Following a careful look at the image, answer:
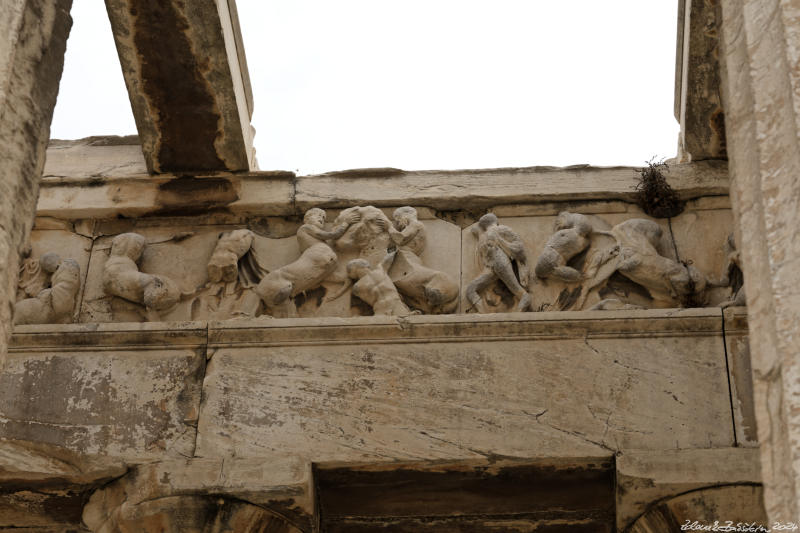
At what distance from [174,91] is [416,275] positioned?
154cm

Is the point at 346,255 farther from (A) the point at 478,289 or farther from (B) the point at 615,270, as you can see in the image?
(B) the point at 615,270

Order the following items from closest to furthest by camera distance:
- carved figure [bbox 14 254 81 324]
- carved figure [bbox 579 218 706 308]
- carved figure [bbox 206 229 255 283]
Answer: carved figure [bbox 579 218 706 308], carved figure [bbox 14 254 81 324], carved figure [bbox 206 229 255 283]

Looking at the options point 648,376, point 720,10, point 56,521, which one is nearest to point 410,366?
point 648,376

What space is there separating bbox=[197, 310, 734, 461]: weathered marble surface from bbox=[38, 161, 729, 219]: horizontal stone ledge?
85 cm

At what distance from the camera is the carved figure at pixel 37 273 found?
6164 millimetres

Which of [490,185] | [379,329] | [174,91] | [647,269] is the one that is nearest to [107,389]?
[379,329]

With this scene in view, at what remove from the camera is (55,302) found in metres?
6.04

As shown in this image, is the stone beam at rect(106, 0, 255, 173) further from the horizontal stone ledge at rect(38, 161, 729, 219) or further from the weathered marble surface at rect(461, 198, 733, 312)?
the weathered marble surface at rect(461, 198, 733, 312)

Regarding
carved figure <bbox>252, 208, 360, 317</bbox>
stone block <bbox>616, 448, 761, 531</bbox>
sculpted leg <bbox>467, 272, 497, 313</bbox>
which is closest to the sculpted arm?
carved figure <bbox>252, 208, 360, 317</bbox>

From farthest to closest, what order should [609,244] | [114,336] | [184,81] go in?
[184,81] < [609,244] < [114,336]

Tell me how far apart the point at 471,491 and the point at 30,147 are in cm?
228

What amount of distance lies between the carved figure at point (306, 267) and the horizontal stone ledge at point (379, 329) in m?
0.23

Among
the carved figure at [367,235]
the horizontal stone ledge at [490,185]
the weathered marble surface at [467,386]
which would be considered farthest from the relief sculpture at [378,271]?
the weathered marble surface at [467,386]

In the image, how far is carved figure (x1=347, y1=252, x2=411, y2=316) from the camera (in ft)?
19.3
